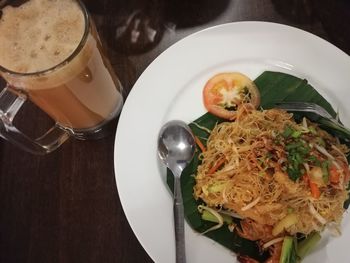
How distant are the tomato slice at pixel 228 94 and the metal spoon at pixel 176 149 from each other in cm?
12

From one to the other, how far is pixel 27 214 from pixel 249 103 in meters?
0.78

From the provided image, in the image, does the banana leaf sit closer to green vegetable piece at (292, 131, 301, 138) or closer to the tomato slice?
the tomato slice

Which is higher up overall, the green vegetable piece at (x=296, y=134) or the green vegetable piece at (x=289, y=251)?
the green vegetable piece at (x=296, y=134)

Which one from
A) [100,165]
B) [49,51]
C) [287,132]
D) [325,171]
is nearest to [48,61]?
[49,51]

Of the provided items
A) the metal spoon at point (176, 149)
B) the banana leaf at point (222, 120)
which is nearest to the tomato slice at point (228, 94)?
the banana leaf at point (222, 120)

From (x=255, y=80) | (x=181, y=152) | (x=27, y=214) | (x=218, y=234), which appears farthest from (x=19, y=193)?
(x=255, y=80)

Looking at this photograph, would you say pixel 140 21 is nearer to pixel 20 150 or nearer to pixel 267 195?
pixel 20 150

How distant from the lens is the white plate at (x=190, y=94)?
108 cm

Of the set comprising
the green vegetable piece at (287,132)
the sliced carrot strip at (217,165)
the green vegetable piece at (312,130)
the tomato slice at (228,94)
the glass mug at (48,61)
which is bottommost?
the sliced carrot strip at (217,165)

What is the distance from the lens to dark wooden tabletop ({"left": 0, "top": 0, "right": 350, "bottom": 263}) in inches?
46.1

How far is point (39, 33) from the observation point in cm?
102

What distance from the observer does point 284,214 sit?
1149mm

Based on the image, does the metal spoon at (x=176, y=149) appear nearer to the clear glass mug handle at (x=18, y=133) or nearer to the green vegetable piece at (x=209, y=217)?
the green vegetable piece at (x=209, y=217)

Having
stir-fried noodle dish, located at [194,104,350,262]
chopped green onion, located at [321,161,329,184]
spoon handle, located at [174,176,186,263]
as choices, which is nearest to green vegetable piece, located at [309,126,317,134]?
stir-fried noodle dish, located at [194,104,350,262]
